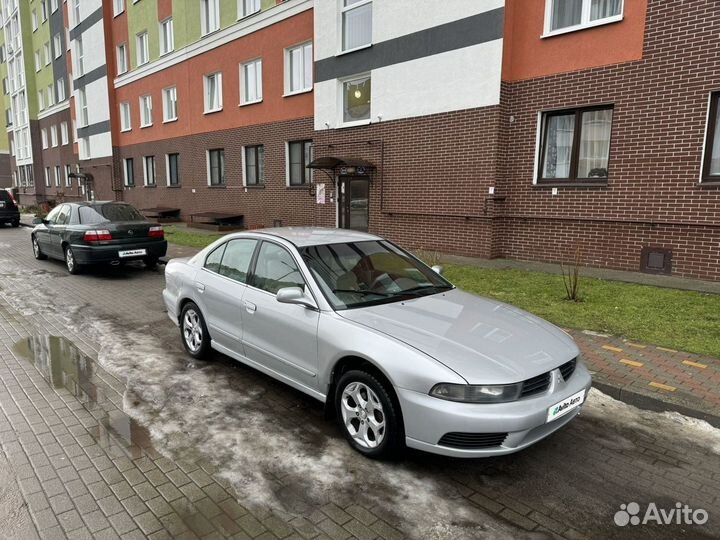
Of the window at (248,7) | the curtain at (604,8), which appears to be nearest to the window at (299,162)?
the window at (248,7)

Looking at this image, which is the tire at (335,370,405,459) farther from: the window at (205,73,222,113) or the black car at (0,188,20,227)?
the black car at (0,188,20,227)

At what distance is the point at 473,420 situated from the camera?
9.77 ft

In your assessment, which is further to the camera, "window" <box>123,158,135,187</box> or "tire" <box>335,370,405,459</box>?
"window" <box>123,158,135,187</box>

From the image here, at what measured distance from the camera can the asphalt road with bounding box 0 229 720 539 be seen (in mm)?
2803

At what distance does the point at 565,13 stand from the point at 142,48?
22.9 m

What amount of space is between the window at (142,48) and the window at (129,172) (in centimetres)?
543

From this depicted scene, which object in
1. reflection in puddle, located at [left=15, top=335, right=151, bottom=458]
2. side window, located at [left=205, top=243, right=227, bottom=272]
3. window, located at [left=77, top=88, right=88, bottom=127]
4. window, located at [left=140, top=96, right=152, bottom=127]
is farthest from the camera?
window, located at [left=77, top=88, right=88, bottom=127]

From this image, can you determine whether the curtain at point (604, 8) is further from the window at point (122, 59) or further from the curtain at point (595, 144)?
the window at point (122, 59)

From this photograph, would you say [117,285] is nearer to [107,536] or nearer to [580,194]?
[107,536]

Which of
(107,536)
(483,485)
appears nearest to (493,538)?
(483,485)

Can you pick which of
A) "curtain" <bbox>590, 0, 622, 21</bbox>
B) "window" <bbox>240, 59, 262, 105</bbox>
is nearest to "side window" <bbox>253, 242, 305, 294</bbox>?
"curtain" <bbox>590, 0, 622, 21</bbox>

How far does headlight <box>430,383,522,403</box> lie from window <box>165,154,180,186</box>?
23524 millimetres

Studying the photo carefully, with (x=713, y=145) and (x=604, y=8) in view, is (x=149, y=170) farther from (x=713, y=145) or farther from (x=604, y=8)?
(x=713, y=145)

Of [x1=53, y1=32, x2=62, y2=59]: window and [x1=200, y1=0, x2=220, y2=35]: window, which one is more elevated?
[x1=53, y1=32, x2=62, y2=59]: window
